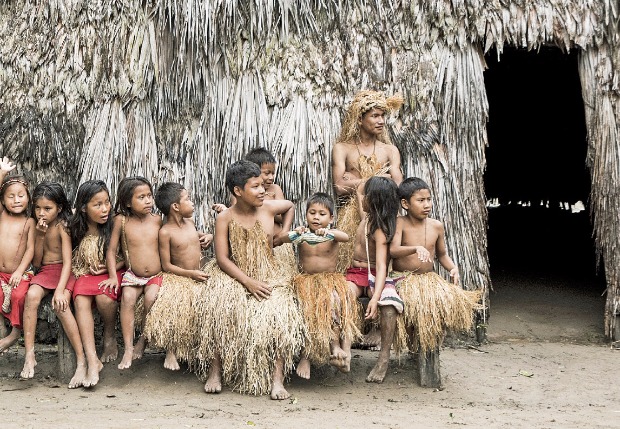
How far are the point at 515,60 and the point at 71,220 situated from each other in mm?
5416

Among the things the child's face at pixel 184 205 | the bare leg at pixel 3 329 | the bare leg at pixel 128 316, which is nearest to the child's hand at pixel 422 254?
the child's face at pixel 184 205

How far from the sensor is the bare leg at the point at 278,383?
13.5ft

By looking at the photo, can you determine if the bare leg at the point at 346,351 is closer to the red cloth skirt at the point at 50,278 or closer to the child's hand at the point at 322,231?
the child's hand at the point at 322,231

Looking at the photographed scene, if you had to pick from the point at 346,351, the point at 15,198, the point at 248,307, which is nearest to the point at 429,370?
the point at 346,351

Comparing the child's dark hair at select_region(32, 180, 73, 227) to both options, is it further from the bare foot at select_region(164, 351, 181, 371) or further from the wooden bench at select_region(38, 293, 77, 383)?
the bare foot at select_region(164, 351, 181, 371)

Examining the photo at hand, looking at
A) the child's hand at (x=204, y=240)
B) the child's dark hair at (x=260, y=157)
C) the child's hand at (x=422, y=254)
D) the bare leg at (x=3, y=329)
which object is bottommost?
the bare leg at (x=3, y=329)

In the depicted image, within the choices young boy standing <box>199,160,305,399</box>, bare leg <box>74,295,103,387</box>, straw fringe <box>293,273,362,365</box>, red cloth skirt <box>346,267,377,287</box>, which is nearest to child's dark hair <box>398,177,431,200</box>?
red cloth skirt <box>346,267,377,287</box>

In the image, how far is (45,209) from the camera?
446 cm

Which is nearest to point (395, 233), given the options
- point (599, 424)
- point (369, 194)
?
point (369, 194)

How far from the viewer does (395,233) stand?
4.48 m

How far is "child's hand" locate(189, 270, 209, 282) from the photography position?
4.41 m

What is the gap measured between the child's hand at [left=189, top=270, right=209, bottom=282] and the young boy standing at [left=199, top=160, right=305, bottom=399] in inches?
1.9

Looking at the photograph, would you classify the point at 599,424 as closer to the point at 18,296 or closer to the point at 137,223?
the point at 137,223

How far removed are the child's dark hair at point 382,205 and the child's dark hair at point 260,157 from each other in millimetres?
675
